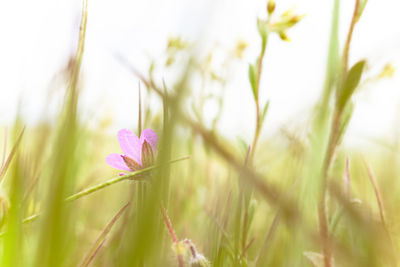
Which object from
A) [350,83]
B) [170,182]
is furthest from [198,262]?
[350,83]

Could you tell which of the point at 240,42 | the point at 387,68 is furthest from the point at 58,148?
the point at 240,42

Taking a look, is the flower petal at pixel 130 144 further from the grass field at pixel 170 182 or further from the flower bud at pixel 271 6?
the flower bud at pixel 271 6

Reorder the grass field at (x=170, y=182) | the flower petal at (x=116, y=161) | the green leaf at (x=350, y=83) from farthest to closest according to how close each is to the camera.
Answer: the flower petal at (x=116, y=161)
the green leaf at (x=350, y=83)
the grass field at (x=170, y=182)

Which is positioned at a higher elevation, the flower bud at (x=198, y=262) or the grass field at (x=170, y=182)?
the grass field at (x=170, y=182)

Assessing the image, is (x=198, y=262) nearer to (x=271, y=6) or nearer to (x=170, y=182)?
(x=170, y=182)

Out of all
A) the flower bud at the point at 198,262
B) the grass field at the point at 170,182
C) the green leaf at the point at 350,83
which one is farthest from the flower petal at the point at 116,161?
the green leaf at the point at 350,83

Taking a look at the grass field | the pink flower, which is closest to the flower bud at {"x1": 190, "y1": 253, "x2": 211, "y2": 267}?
the grass field
